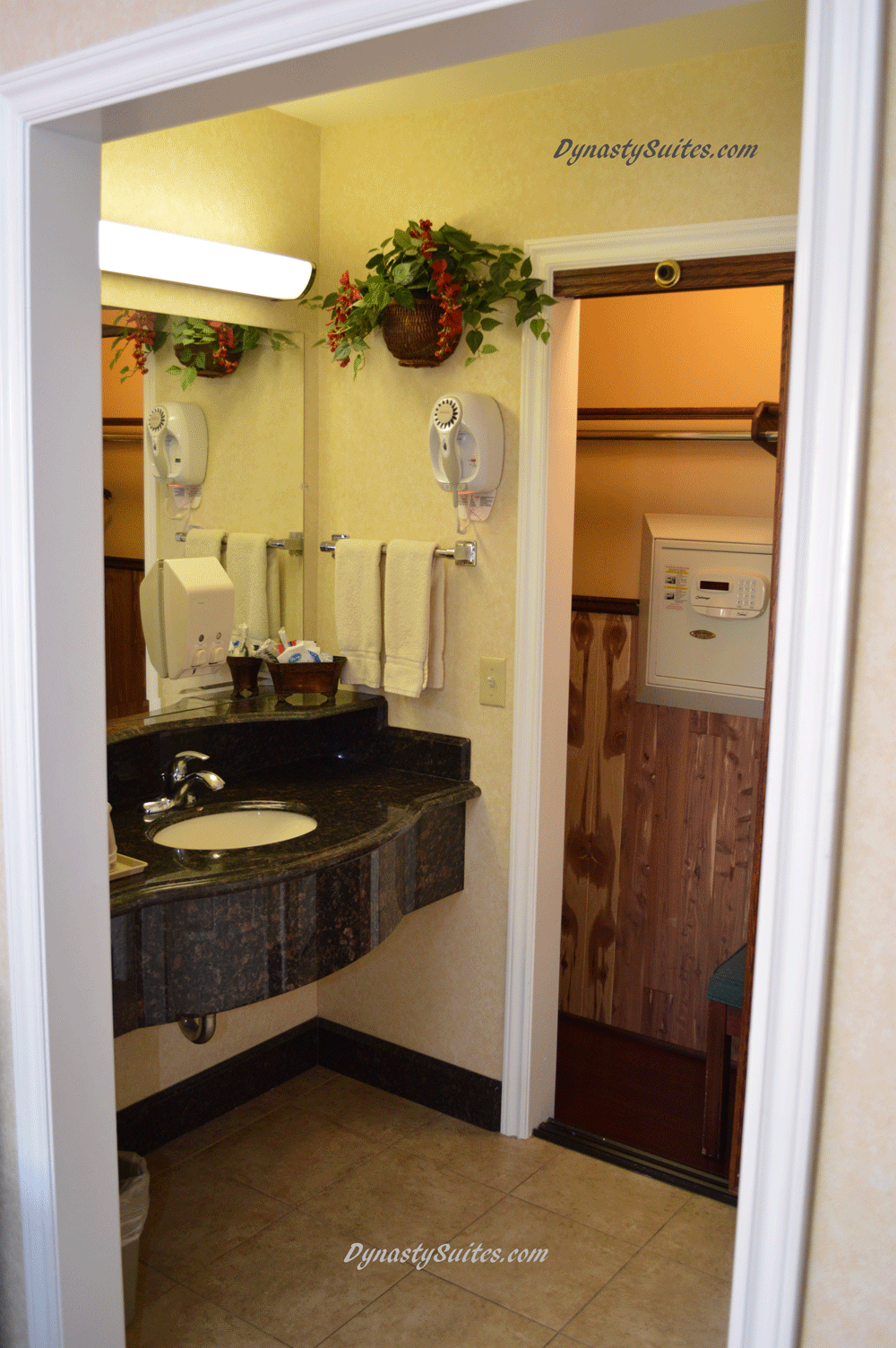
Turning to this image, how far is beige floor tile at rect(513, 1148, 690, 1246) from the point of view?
2646 millimetres

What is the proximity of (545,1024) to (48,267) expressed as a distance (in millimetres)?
2229

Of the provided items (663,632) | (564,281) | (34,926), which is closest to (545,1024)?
(663,632)

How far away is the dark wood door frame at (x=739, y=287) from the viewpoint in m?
2.46

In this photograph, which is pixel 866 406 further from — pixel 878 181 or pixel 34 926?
pixel 34 926

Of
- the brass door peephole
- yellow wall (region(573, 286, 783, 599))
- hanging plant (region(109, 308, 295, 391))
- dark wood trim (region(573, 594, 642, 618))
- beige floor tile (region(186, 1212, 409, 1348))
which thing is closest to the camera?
beige floor tile (region(186, 1212, 409, 1348))

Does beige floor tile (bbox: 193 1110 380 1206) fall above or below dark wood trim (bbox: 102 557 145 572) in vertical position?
below

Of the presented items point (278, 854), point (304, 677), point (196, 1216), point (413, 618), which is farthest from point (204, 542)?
point (196, 1216)

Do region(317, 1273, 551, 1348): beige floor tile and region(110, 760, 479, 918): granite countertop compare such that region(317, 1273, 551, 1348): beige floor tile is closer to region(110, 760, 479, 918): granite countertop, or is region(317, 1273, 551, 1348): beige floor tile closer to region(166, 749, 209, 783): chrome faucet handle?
region(110, 760, 479, 918): granite countertop

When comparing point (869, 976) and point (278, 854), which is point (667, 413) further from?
point (869, 976)

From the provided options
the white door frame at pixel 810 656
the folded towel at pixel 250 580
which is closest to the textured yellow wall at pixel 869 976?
the white door frame at pixel 810 656

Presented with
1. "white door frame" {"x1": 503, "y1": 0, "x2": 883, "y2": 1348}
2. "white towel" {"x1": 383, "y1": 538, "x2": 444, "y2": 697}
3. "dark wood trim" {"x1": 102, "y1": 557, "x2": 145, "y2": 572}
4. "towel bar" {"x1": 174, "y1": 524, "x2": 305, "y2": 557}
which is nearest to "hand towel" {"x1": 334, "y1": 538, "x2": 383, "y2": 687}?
"white towel" {"x1": 383, "y1": 538, "x2": 444, "y2": 697}

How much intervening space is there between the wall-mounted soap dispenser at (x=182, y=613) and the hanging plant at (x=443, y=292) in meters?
0.75

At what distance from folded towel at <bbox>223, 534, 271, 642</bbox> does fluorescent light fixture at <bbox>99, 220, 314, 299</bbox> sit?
0.64m

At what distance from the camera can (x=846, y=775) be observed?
3.40 ft
